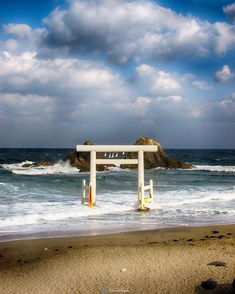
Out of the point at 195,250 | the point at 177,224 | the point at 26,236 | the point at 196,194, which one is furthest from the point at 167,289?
the point at 196,194

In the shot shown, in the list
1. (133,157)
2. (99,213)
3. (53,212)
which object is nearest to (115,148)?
(99,213)

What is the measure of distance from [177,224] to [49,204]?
6.94m

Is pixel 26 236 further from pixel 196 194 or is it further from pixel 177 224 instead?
pixel 196 194

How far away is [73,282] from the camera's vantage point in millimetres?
7367

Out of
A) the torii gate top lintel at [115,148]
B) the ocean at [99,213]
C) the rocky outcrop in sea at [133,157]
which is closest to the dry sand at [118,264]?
the ocean at [99,213]

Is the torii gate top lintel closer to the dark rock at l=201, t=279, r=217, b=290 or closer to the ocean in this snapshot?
the ocean

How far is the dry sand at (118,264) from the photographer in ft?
23.4

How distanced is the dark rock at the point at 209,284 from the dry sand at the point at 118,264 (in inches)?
3.1

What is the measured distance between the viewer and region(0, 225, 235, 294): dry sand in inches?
281

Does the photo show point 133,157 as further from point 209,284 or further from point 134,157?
point 209,284

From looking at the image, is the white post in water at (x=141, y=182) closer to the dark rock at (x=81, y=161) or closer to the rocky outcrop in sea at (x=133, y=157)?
the rocky outcrop in sea at (x=133, y=157)

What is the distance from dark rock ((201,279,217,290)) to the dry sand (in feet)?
0.25

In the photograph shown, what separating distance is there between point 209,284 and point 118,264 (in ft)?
7.39

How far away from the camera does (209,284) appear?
6887mm
